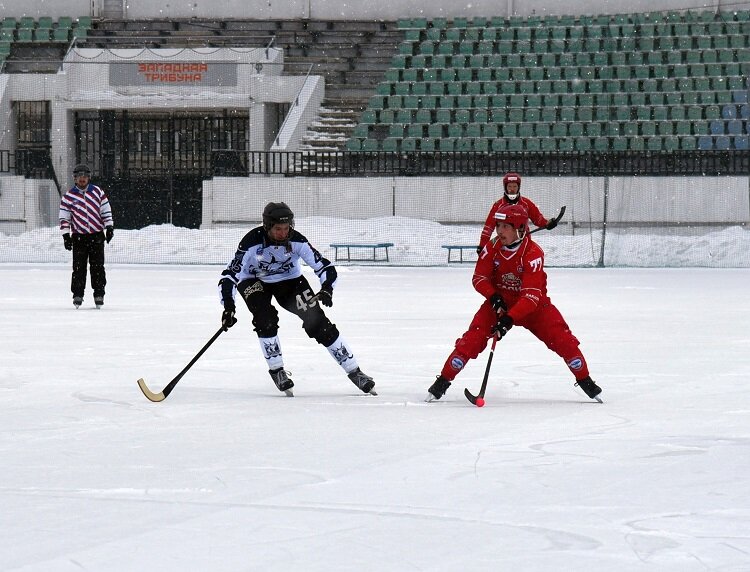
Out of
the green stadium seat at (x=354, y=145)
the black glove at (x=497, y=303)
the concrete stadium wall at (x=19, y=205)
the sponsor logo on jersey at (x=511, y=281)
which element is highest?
the green stadium seat at (x=354, y=145)

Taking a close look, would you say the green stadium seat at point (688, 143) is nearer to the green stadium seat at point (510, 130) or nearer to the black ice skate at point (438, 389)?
the green stadium seat at point (510, 130)

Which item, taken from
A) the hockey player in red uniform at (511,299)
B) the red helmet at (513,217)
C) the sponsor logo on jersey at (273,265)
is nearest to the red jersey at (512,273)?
the hockey player in red uniform at (511,299)

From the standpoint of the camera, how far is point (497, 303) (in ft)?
24.4

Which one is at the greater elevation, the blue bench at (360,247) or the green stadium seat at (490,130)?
the green stadium seat at (490,130)

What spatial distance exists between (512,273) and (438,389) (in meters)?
0.77

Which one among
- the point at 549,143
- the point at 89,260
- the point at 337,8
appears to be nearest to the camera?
the point at 89,260

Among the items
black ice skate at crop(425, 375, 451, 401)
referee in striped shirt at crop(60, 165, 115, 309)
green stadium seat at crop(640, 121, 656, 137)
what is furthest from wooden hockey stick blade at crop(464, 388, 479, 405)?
green stadium seat at crop(640, 121, 656, 137)

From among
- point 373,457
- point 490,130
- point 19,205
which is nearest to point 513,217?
point 373,457

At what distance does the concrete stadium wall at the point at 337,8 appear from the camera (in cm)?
3484

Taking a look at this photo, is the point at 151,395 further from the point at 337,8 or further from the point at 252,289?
the point at 337,8

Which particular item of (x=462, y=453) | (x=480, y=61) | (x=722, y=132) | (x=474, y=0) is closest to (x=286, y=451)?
(x=462, y=453)

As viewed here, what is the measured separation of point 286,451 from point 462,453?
76 cm

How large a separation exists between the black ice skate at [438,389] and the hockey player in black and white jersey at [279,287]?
0.42 m

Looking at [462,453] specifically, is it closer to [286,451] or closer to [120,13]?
[286,451]
